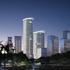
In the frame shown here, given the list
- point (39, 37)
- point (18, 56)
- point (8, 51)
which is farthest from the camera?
point (18, 56)

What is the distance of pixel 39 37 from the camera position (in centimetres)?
774

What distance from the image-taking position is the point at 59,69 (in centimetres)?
565

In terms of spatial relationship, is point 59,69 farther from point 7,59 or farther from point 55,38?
point 7,59

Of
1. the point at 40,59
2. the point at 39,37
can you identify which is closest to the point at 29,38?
the point at 39,37

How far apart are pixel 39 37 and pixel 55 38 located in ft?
2.13

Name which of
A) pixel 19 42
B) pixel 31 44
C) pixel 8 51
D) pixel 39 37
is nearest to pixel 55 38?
pixel 39 37

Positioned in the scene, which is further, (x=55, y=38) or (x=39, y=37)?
(x=39, y=37)

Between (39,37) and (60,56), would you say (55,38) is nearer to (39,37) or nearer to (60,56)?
(39,37)

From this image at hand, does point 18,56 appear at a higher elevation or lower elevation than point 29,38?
lower

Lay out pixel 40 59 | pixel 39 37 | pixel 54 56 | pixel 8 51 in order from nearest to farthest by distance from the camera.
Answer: pixel 39 37, pixel 54 56, pixel 40 59, pixel 8 51

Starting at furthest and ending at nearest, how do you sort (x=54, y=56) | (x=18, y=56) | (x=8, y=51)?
(x=18, y=56) → (x=8, y=51) → (x=54, y=56)

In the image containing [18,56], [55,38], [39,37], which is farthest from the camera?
[18,56]

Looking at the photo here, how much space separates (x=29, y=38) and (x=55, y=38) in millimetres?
914

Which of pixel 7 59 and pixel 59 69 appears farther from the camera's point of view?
pixel 7 59
